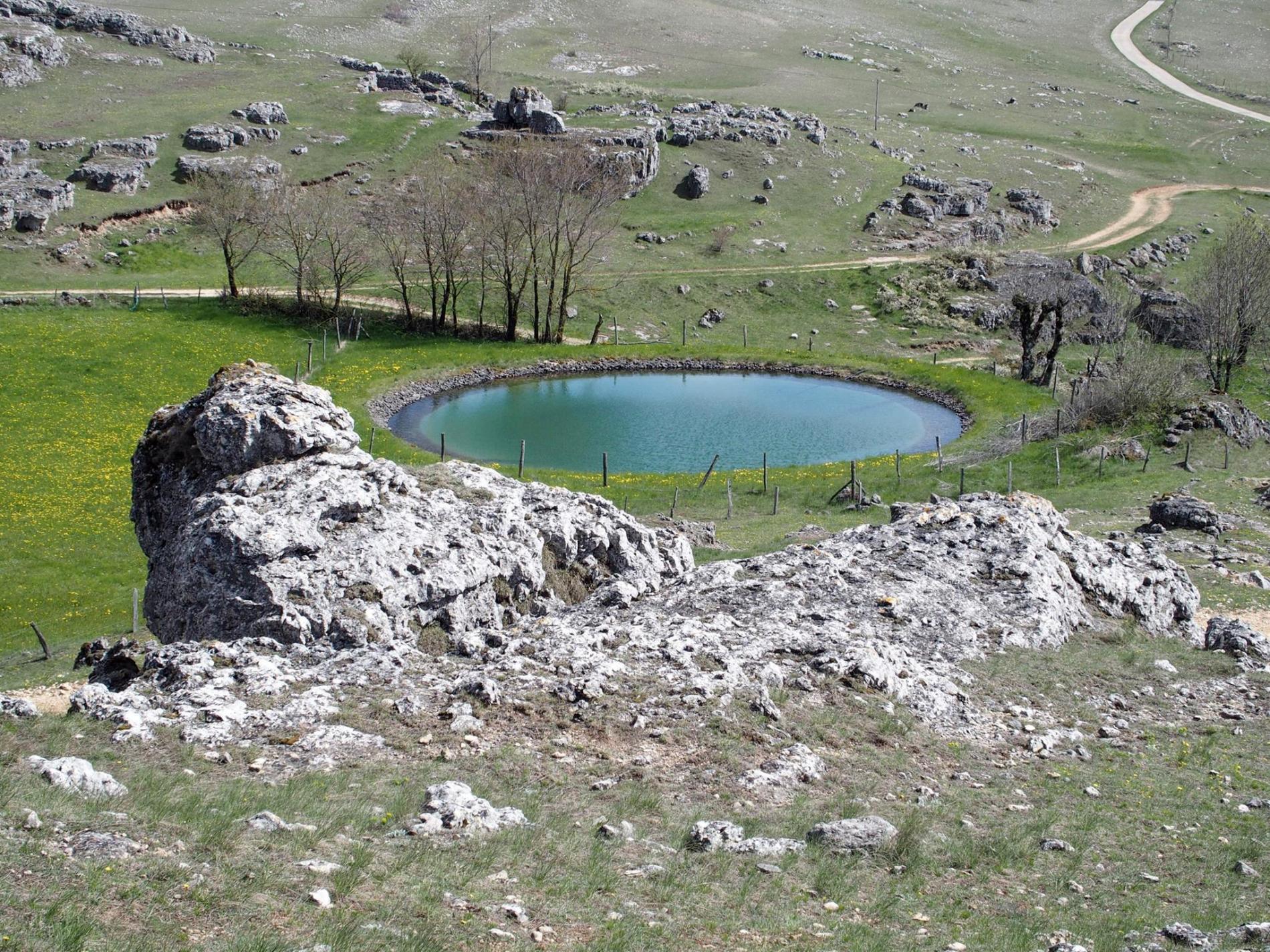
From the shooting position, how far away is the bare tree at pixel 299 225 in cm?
7931

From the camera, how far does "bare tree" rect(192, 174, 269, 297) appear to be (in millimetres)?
81000

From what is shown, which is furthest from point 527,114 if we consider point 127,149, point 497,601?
point 497,601

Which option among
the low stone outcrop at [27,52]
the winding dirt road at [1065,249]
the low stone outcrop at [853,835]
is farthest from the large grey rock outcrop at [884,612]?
the low stone outcrop at [27,52]

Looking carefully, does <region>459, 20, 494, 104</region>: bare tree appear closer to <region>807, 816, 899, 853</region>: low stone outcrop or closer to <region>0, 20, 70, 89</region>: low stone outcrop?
<region>0, 20, 70, 89</region>: low stone outcrop

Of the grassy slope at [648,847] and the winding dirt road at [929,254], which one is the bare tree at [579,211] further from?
the grassy slope at [648,847]

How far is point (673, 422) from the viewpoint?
67.0m

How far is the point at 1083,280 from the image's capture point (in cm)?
7781

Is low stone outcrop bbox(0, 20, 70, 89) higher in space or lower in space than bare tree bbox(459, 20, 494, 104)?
lower

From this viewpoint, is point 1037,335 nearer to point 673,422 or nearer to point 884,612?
point 673,422

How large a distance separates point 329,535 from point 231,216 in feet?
216

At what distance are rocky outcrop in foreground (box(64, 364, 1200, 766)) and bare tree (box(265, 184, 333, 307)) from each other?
181 ft

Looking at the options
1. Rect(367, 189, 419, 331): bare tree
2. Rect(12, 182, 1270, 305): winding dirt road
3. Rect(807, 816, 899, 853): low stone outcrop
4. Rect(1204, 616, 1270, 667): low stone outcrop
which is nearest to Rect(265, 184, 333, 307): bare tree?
Rect(12, 182, 1270, 305): winding dirt road

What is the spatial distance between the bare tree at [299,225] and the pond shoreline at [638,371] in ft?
A: 49.7

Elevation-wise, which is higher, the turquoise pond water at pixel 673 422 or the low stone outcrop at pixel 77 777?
the low stone outcrop at pixel 77 777
